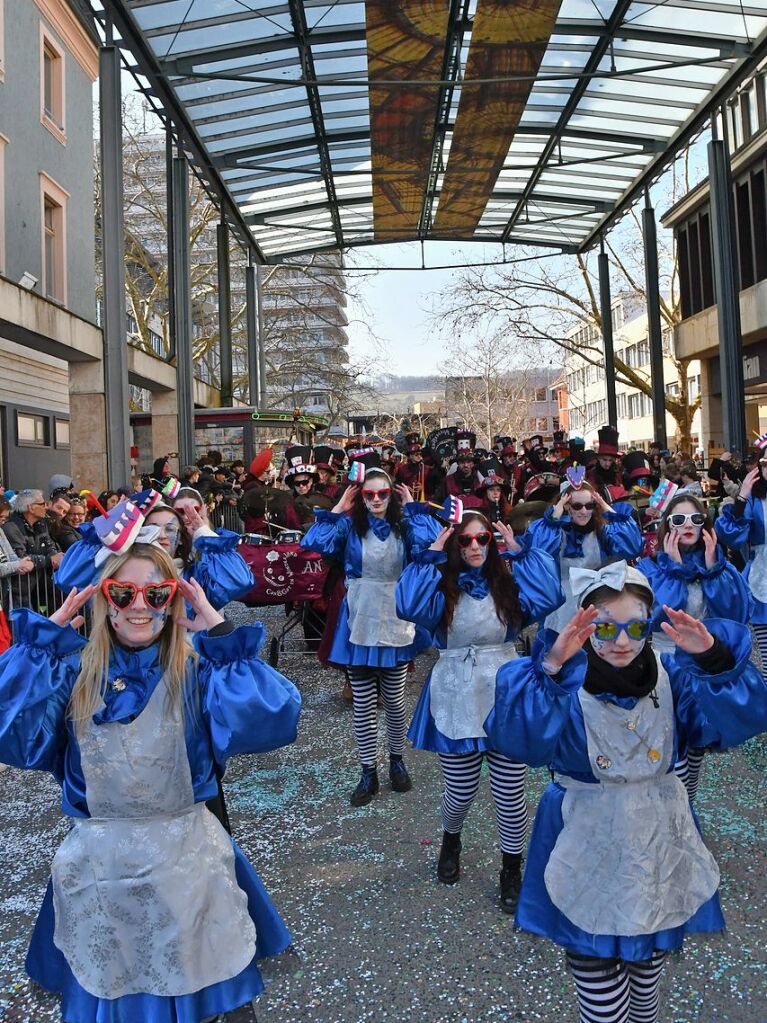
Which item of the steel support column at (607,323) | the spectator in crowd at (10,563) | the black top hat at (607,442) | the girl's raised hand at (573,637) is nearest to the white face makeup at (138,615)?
the girl's raised hand at (573,637)

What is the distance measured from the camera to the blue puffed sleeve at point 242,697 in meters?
2.29

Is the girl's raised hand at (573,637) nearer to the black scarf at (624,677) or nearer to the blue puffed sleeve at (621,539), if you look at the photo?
the black scarf at (624,677)

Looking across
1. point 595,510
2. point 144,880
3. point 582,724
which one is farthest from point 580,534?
point 144,880

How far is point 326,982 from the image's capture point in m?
3.29

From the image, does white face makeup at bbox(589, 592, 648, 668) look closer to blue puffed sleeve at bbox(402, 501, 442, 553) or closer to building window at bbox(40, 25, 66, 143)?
blue puffed sleeve at bbox(402, 501, 442, 553)

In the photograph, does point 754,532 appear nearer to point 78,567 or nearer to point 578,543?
point 578,543

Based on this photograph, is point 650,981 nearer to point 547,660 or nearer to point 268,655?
point 547,660

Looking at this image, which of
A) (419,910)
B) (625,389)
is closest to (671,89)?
(419,910)

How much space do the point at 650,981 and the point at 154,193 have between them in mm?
35551

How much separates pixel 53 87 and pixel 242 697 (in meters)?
20.7

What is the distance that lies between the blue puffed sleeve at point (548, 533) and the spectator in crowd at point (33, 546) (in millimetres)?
3731

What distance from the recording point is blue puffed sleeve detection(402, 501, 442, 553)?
5199mm

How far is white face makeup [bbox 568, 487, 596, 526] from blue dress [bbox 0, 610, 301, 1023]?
3.70 metres

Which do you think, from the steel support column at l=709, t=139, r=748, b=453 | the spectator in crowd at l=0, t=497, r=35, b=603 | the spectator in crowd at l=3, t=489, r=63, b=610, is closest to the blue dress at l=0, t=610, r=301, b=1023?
the spectator in crowd at l=0, t=497, r=35, b=603
